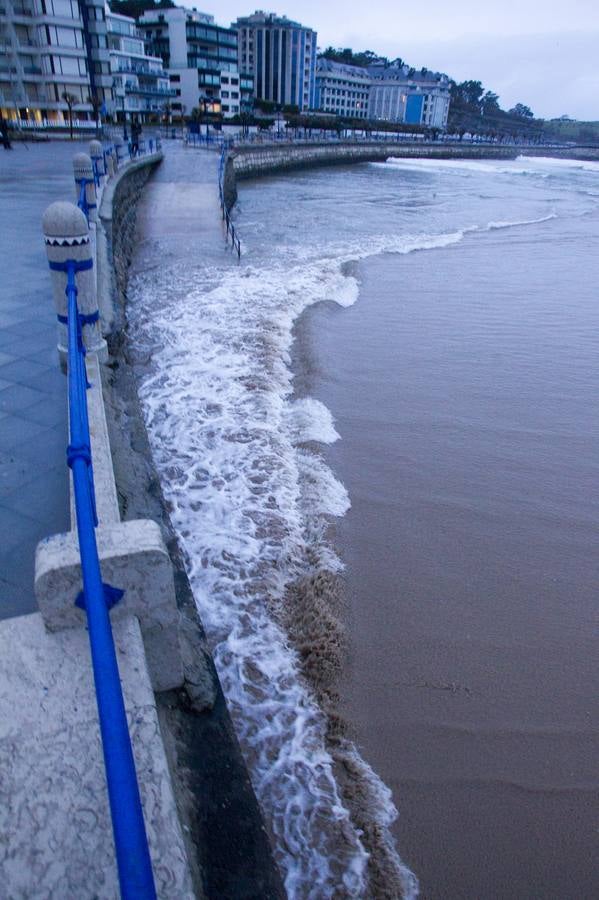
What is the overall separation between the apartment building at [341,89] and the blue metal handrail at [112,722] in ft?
428

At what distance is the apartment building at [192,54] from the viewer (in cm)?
7394

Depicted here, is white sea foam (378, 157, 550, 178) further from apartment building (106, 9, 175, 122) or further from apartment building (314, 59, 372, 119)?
apartment building (314, 59, 372, 119)

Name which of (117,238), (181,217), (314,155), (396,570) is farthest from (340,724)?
(314,155)

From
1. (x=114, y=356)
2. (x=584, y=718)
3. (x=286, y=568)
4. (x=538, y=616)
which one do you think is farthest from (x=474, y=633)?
(x=114, y=356)

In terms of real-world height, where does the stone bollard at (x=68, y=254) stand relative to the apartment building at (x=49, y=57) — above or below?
below

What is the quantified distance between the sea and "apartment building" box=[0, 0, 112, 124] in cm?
4803

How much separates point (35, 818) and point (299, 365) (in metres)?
6.97

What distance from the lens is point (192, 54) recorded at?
75438 millimetres

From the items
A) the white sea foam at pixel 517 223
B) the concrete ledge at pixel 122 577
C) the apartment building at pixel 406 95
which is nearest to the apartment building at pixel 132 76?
the white sea foam at pixel 517 223

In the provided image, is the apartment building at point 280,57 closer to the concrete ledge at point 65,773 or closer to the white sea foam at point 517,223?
the white sea foam at point 517,223

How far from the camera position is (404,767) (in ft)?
10.4

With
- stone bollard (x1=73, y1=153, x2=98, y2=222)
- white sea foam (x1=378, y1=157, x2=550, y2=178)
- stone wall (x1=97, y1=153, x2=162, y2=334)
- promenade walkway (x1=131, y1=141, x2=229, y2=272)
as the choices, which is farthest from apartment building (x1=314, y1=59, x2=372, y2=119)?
stone bollard (x1=73, y1=153, x2=98, y2=222)

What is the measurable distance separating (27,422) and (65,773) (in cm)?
311

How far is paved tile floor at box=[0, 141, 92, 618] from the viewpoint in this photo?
3047mm
